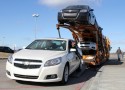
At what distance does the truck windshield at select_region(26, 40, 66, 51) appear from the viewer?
39.8ft

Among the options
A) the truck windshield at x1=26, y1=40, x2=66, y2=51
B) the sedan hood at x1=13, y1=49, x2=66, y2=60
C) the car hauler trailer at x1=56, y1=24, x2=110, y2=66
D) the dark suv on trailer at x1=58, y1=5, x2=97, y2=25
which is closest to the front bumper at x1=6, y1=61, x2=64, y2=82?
the sedan hood at x1=13, y1=49, x2=66, y2=60

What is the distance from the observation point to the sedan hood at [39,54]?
416 inches

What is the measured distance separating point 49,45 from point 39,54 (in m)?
1.54

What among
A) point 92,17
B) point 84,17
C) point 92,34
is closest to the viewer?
point 84,17

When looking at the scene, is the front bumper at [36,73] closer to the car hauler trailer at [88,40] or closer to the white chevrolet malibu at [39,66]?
the white chevrolet malibu at [39,66]

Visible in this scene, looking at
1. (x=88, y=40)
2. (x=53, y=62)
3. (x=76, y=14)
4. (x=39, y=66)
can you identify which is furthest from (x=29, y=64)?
(x=88, y=40)

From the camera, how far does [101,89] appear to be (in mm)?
9789

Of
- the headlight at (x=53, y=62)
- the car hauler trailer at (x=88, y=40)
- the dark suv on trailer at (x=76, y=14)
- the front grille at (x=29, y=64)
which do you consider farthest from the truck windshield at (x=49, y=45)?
the car hauler trailer at (x=88, y=40)

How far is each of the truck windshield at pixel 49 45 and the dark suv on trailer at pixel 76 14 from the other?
246 inches

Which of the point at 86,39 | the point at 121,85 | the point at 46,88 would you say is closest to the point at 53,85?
the point at 46,88

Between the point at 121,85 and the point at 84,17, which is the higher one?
the point at 84,17

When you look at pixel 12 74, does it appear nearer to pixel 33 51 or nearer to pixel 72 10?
pixel 33 51

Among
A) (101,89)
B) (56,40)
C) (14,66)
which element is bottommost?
(101,89)

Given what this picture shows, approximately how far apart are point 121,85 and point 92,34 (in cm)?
1089
